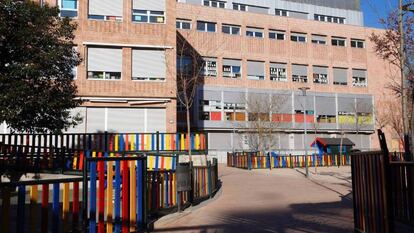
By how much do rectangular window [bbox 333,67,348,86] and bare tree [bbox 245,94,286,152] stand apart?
8296mm

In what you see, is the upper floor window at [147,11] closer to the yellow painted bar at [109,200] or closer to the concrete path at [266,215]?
the concrete path at [266,215]

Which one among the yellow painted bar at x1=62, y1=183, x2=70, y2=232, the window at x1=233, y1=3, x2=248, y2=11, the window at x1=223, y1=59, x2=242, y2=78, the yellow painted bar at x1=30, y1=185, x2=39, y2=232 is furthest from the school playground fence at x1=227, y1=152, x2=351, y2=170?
the yellow painted bar at x1=30, y1=185, x2=39, y2=232

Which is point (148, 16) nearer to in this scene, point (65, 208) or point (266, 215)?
point (266, 215)

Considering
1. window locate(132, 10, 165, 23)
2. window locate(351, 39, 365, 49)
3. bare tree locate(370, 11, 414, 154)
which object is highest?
window locate(351, 39, 365, 49)

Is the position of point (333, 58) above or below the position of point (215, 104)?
above

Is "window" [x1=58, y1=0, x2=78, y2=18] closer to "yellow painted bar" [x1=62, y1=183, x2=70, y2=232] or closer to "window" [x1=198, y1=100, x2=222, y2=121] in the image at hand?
"window" [x1=198, y1=100, x2=222, y2=121]

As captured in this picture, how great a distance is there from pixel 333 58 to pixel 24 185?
46166 mm

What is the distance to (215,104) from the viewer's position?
134 feet

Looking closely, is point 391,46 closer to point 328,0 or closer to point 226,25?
point 226,25

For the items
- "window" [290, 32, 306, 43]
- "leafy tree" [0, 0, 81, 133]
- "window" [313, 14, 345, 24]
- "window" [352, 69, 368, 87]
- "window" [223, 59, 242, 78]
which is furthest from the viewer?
"window" [313, 14, 345, 24]

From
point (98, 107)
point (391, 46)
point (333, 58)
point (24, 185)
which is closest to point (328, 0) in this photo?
point (333, 58)

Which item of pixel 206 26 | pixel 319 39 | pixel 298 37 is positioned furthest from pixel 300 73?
pixel 206 26

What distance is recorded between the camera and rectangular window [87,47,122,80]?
2388cm

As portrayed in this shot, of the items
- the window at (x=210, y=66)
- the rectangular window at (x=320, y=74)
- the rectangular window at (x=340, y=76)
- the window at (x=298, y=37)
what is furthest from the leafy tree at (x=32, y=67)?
the rectangular window at (x=340, y=76)
